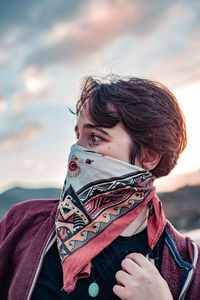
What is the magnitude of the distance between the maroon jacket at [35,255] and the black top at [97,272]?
5 cm

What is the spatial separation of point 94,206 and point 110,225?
4.4 inches

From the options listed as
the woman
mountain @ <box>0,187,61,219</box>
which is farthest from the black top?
mountain @ <box>0,187,61,219</box>

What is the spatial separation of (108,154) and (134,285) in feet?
1.90

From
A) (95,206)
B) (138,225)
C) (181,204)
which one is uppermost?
(95,206)

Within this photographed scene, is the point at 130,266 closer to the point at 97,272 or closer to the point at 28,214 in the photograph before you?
the point at 97,272

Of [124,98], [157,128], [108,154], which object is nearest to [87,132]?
[108,154]

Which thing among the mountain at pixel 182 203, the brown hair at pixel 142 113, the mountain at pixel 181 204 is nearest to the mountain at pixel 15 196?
the mountain at pixel 181 204

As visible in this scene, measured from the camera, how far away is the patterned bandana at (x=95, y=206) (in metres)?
1.50

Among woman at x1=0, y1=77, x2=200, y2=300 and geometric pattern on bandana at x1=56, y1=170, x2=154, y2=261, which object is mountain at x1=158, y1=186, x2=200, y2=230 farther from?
geometric pattern on bandana at x1=56, y1=170, x2=154, y2=261

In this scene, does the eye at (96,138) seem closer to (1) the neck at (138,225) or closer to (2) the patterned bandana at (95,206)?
(2) the patterned bandana at (95,206)

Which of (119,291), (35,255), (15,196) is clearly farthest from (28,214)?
(15,196)

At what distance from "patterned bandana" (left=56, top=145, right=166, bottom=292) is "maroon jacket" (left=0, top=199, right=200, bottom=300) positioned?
128mm

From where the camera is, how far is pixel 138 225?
5.55 ft

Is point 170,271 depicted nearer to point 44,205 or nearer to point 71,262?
point 71,262
